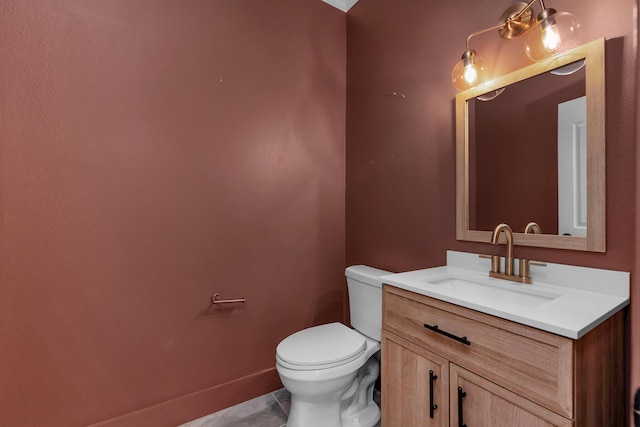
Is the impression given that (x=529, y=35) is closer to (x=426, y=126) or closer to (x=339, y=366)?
(x=426, y=126)

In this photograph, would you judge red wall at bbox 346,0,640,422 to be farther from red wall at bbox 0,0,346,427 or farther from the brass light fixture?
red wall at bbox 0,0,346,427

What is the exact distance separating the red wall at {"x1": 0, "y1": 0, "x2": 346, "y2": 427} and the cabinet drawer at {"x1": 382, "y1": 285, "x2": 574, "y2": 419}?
1040mm

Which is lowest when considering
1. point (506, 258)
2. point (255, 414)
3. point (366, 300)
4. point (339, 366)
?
point (255, 414)

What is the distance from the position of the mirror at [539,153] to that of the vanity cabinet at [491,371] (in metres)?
0.37

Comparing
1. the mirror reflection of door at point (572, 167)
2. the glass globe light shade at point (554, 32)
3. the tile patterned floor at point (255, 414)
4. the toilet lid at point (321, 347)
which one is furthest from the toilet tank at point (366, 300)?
the glass globe light shade at point (554, 32)

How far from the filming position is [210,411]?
1757 millimetres

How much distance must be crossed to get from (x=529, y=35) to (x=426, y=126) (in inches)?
22.9

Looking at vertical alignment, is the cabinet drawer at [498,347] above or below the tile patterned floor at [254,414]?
above

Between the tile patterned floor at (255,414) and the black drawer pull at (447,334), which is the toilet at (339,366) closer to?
the tile patterned floor at (255,414)

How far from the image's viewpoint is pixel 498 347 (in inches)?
36.2

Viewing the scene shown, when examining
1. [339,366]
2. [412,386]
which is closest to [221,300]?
[339,366]

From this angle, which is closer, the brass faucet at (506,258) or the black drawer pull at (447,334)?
the black drawer pull at (447,334)

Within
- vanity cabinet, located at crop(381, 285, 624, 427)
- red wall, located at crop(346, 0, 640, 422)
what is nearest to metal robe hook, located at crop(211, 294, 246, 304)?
A: red wall, located at crop(346, 0, 640, 422)

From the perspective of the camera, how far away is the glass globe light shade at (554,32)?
1086 mm
